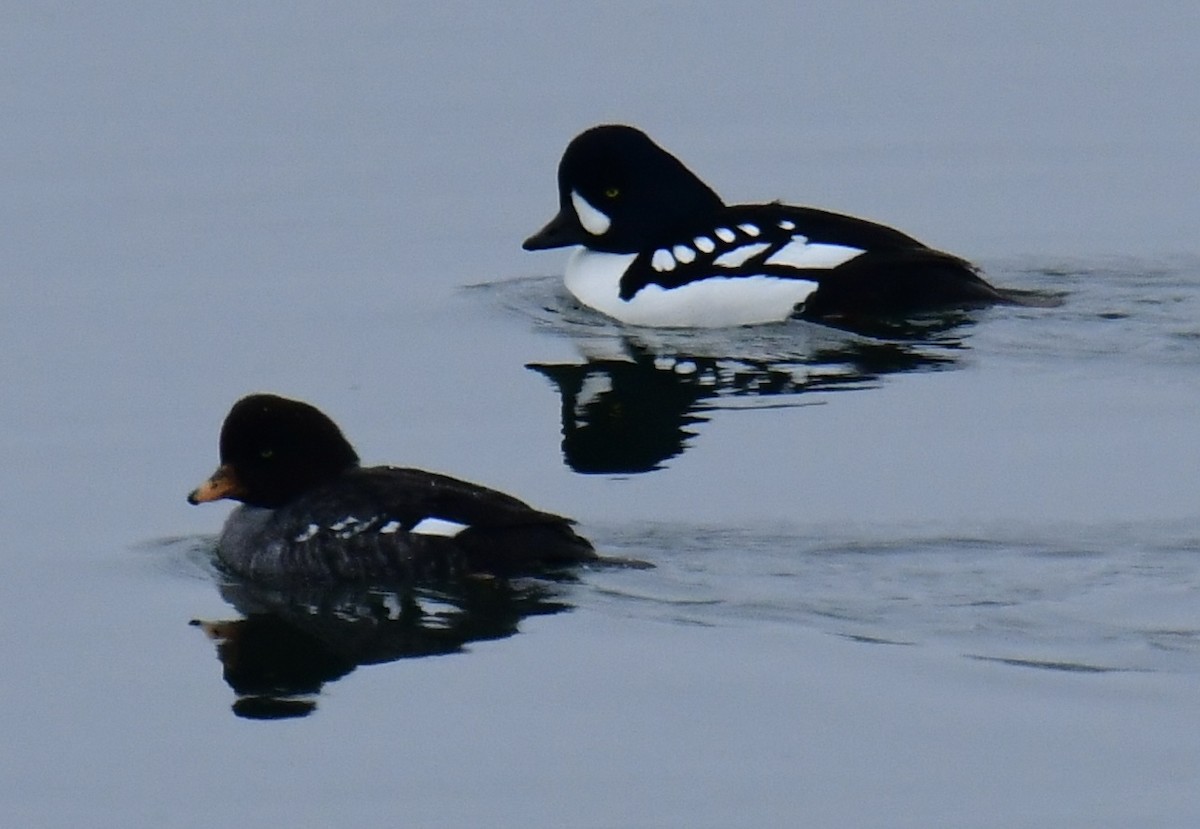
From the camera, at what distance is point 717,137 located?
21.8 meters

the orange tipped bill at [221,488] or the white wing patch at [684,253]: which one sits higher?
the white wing patch at [684,253]

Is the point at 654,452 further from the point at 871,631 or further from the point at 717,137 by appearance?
the point at 717,137

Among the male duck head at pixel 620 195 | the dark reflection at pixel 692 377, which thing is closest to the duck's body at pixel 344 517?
the dark reflection at pixel 692 377

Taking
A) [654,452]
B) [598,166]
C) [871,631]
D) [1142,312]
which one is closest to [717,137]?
[598,166]

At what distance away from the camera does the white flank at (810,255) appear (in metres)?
17.0

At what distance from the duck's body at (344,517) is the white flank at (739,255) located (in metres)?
5.35

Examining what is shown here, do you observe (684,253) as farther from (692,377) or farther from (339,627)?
(339,627)

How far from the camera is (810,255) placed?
56.0 feet

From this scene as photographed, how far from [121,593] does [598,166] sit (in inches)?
264

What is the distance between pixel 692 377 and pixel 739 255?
63.0 inches

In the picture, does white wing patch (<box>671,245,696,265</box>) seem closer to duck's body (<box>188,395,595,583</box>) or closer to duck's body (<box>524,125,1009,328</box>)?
duck's body (<box>524,125,1009,328</box>)

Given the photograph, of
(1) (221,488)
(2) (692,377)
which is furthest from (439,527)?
(2) (692,377)

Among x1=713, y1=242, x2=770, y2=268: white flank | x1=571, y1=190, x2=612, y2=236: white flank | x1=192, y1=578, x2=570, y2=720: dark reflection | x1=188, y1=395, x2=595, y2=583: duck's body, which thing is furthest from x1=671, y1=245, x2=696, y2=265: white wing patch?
x1=192, y1=578, x2=570, y2=720: dark reflection

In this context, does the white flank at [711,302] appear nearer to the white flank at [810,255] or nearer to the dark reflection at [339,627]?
the white flank at [810,255]
